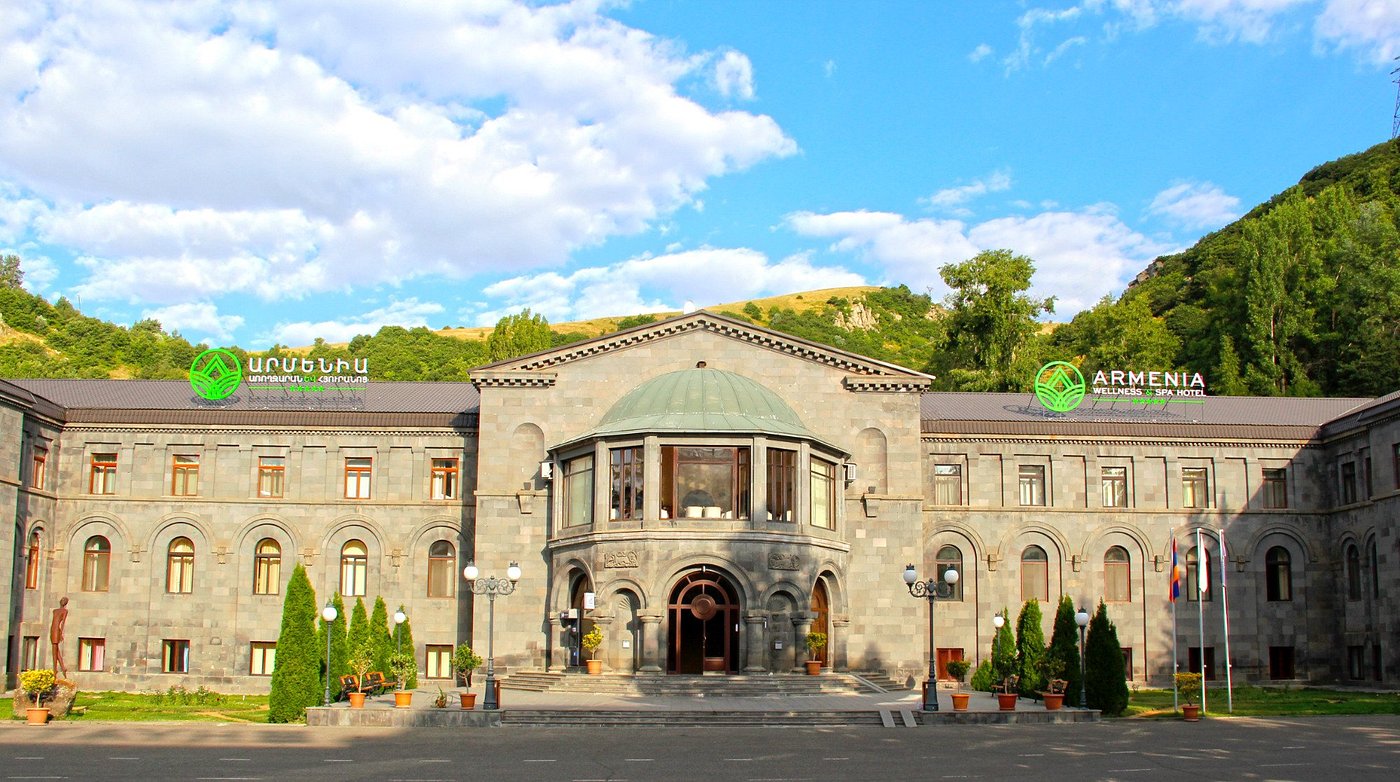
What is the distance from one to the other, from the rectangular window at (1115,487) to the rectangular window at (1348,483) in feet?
27.8

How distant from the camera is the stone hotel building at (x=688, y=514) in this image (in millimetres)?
45781

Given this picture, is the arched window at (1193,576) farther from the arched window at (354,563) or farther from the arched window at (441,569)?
the arched window at (354,563)

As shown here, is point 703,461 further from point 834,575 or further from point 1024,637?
point 1024,637


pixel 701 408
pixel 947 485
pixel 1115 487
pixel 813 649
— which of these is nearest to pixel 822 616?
pixel 813 649

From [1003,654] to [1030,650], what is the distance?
14.5 feet

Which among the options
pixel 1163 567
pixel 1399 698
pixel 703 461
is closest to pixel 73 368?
pixel 703 461

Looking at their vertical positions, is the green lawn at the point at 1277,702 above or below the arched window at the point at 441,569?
below

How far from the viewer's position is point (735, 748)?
3012 centimetres

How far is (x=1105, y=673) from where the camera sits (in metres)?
37.8

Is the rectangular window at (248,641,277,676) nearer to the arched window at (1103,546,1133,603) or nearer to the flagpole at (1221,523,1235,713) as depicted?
the arched window at (1103,546,1133,603)

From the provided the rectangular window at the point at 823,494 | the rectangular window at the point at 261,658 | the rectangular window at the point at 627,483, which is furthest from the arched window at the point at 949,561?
the rectangular window at the point at 261,658

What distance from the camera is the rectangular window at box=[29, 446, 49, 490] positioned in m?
51.1

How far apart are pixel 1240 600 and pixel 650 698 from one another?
27.0 metres

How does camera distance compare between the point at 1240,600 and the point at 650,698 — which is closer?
the point at 650,698
